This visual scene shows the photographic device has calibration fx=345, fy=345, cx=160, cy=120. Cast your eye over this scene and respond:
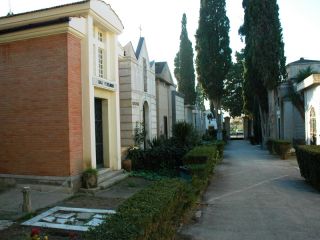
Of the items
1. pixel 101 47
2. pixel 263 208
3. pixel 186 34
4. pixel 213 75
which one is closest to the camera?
pixel 263 208

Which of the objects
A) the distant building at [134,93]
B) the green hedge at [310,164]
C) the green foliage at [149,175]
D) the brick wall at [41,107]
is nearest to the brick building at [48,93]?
the brick wall at [41,107]

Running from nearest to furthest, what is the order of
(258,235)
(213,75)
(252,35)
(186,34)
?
1. (258,235)
2. (252,35)
3. (213,75)
4. (186,34)

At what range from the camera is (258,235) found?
6.34 metres

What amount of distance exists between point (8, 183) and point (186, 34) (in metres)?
30.9

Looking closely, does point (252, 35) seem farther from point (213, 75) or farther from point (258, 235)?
point (258, 235)

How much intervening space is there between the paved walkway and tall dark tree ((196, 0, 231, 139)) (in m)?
16.0

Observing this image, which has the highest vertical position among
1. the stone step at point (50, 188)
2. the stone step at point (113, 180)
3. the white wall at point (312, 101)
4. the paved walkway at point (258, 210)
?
the white wall at point (312, 101)

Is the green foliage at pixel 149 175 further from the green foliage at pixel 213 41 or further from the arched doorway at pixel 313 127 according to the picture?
the green foliage at pixel 213 41

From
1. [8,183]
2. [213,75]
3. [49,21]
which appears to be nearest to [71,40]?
[49,21]

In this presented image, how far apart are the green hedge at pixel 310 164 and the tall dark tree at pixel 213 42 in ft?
53.9

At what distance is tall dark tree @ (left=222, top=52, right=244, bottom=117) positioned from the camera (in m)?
41.5

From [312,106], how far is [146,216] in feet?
60.2

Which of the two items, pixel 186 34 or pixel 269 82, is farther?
pixel 186 34

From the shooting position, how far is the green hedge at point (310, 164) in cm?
1041
